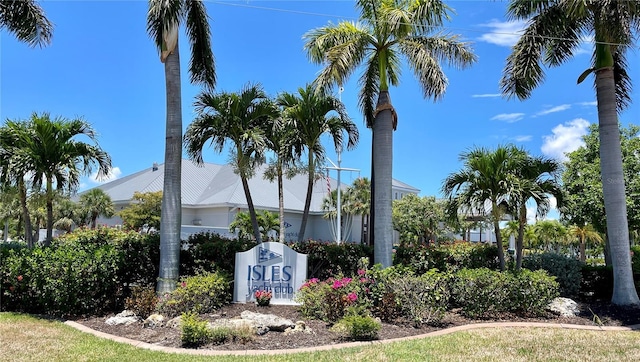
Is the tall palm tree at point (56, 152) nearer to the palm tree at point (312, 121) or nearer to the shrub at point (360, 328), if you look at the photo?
the palm tree at point (312, 121)

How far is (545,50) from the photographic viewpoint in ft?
39.9

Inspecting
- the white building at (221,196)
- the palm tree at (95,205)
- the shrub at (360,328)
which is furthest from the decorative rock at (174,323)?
the palm tree at (95,205)

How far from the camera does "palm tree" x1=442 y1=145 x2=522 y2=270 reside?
1107 cm

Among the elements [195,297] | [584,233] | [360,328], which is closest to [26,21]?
[195,297]

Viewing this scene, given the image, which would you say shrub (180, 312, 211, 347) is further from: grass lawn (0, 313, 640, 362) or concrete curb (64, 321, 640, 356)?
grass lawn (0, 313, 640, 362)

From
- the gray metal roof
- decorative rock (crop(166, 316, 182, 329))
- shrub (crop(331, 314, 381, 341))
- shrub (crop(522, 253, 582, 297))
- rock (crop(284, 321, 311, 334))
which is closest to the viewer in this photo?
shrub (crop(331, 314, 381, 341))

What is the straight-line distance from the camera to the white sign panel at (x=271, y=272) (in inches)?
402

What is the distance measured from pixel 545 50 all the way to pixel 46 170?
12.9 m

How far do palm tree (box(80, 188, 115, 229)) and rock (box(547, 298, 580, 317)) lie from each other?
30.0 metres

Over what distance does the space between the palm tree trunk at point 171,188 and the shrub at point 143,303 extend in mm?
449

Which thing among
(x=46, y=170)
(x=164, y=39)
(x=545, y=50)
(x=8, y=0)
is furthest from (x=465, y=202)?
(x=8, y=0)

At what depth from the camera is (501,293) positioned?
9156 mm

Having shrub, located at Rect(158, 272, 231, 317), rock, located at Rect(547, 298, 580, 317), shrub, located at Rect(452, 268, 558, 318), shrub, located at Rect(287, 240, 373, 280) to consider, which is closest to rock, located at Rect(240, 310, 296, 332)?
shrub, located at Rect(158, 272, 231, 317)

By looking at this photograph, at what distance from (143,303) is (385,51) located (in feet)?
25.4
